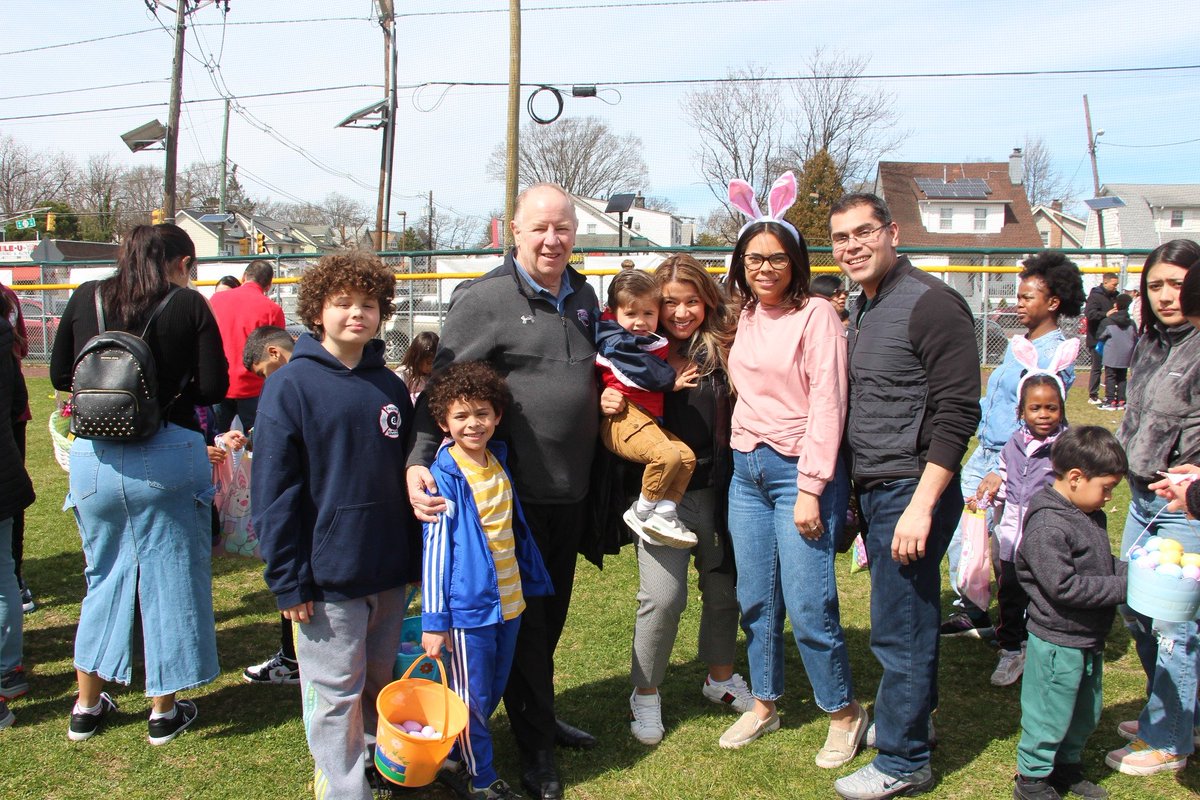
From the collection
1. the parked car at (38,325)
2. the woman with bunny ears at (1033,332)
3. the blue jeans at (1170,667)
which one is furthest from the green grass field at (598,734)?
the parked car at (38,325)

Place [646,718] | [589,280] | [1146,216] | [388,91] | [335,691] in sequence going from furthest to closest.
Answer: [1146,216], [388,91], [589,280], [646,718], [335,691]

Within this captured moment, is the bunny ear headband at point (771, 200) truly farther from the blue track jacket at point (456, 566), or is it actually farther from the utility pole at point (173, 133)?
the utility pole at point (173, 133)

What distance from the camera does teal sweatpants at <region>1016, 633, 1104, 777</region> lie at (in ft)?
9.20

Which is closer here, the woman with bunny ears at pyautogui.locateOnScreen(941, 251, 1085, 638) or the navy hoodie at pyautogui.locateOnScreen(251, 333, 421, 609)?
the navy hoodie at pyautogui.locateOnScreen(251, 333, 421, 609)

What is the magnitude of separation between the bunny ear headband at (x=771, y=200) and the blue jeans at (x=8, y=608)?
3.27 metres

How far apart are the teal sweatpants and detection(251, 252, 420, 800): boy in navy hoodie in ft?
6.97

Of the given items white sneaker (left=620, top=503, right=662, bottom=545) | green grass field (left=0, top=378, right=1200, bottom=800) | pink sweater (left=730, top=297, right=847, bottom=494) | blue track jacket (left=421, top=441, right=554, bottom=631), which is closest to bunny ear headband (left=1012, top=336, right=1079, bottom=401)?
green grass field (left=0, top=378, right=1200, bottom=800)

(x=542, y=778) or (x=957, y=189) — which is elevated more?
(x=957, y=189)

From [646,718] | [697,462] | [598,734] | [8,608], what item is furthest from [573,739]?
[8,608]

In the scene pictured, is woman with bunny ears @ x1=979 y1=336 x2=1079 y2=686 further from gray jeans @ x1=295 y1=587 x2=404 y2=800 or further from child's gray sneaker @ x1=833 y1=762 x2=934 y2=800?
gray jeans @ x1=295 y1=587 x2=404 y2=800

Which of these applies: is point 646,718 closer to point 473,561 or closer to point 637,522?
point 637,522

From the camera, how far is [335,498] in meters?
2.59

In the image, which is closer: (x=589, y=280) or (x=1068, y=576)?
(x=1068, y=576)

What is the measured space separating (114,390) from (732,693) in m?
2.70
